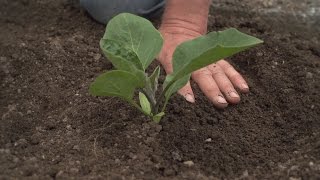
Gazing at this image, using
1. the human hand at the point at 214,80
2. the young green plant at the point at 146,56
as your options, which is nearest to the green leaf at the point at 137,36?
the young green plant at the point at 146,56

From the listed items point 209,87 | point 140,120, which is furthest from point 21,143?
point 209,87

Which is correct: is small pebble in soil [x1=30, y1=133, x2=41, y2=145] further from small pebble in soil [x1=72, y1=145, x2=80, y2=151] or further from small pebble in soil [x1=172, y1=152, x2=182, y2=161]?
small pebble in soil [x1=172, y1=152, x2=182, y2=161]

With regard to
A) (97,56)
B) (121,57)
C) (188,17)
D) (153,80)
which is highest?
(121,57)

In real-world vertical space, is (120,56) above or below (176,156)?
above

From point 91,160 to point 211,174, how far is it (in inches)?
12.2

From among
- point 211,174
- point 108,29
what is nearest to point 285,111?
point 211,174

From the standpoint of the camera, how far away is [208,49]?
126 cm

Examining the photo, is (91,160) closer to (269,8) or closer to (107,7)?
(107,7)

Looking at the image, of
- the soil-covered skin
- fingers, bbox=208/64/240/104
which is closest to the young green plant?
the soil-covered skin

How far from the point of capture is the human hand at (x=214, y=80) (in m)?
1.66

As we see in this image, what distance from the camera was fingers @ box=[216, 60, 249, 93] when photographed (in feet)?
5.72

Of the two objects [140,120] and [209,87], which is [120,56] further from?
[209,87]

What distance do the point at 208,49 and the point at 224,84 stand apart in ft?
1.57

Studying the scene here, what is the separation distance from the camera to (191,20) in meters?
1.94
